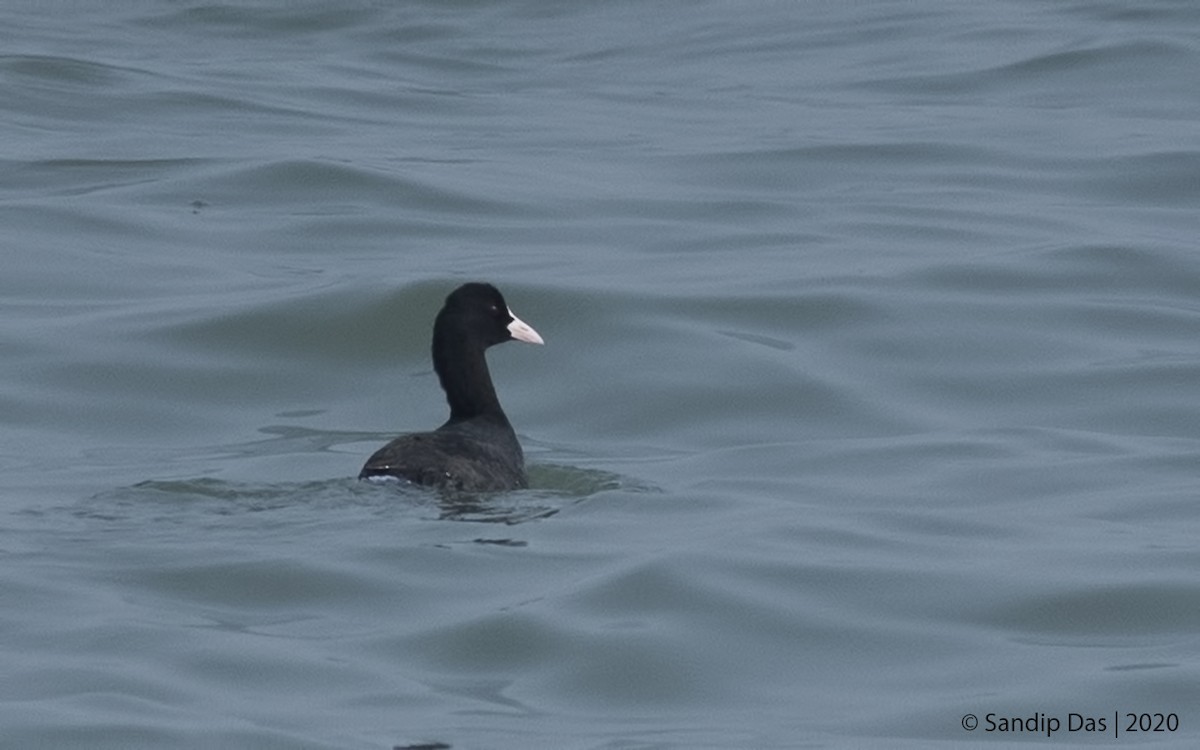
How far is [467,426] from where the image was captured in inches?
562

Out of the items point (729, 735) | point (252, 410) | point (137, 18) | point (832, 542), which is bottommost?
point (729, 735)

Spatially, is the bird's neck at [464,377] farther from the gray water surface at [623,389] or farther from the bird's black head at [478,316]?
the gray water surface at [623,389]

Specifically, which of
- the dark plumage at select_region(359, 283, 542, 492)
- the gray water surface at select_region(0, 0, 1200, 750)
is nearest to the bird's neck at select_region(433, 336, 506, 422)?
the dark plumage at select_region(359, 283, 542, 492)

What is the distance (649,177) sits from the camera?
81.9 ft

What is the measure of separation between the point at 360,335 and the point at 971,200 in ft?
24.1

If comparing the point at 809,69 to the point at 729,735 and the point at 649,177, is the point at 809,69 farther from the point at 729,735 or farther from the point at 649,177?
the point at 729,735

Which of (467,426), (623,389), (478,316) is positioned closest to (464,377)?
(478,316)

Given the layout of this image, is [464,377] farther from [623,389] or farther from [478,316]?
[623,389]

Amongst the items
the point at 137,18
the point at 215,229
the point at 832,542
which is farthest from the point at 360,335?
the point at 137,18

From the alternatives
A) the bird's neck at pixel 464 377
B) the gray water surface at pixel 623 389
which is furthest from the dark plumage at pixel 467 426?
the gray water surface at pixel 623 389

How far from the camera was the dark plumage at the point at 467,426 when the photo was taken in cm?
1322

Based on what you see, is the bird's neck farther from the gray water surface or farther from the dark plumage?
the gray water surface

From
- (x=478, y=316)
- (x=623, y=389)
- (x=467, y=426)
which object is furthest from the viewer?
(x=623, y=389)

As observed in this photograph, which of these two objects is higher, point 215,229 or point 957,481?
point 215,229
